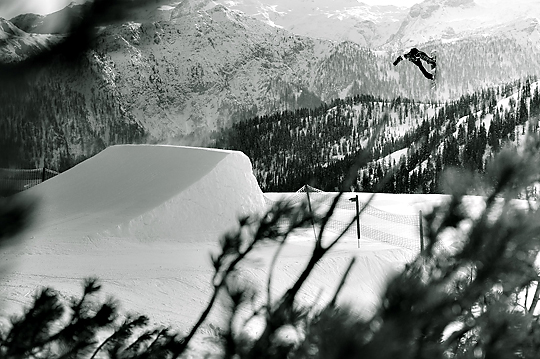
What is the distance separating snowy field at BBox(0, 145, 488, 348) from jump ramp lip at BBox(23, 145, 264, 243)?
2cm

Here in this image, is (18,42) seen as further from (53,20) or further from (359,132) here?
(359,132)

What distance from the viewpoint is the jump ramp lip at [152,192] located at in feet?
34.3

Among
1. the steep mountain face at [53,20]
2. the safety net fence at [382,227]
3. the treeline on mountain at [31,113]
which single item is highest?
the steep mountain face at [53,20]

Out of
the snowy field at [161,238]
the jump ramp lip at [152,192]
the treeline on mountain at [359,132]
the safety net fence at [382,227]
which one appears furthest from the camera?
the treeline on mountain at [359,132]

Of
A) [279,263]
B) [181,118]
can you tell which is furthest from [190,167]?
[181,118]

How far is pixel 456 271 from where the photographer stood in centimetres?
95

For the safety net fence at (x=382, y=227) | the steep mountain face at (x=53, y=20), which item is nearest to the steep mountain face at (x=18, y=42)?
the steep mountain face at (x=53, y=20)

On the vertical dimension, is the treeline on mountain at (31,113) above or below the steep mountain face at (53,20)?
below

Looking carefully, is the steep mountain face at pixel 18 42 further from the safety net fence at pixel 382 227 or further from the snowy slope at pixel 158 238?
the safety net fence at pixel 382 227

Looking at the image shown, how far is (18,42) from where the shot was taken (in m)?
0.63

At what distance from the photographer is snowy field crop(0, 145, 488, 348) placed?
828 centimetres

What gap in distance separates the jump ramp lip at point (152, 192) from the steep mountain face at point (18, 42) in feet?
32.3

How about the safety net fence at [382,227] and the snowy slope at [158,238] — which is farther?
the safety net fence at [382,227]

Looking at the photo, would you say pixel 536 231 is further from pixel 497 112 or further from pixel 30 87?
pixel 497 112
